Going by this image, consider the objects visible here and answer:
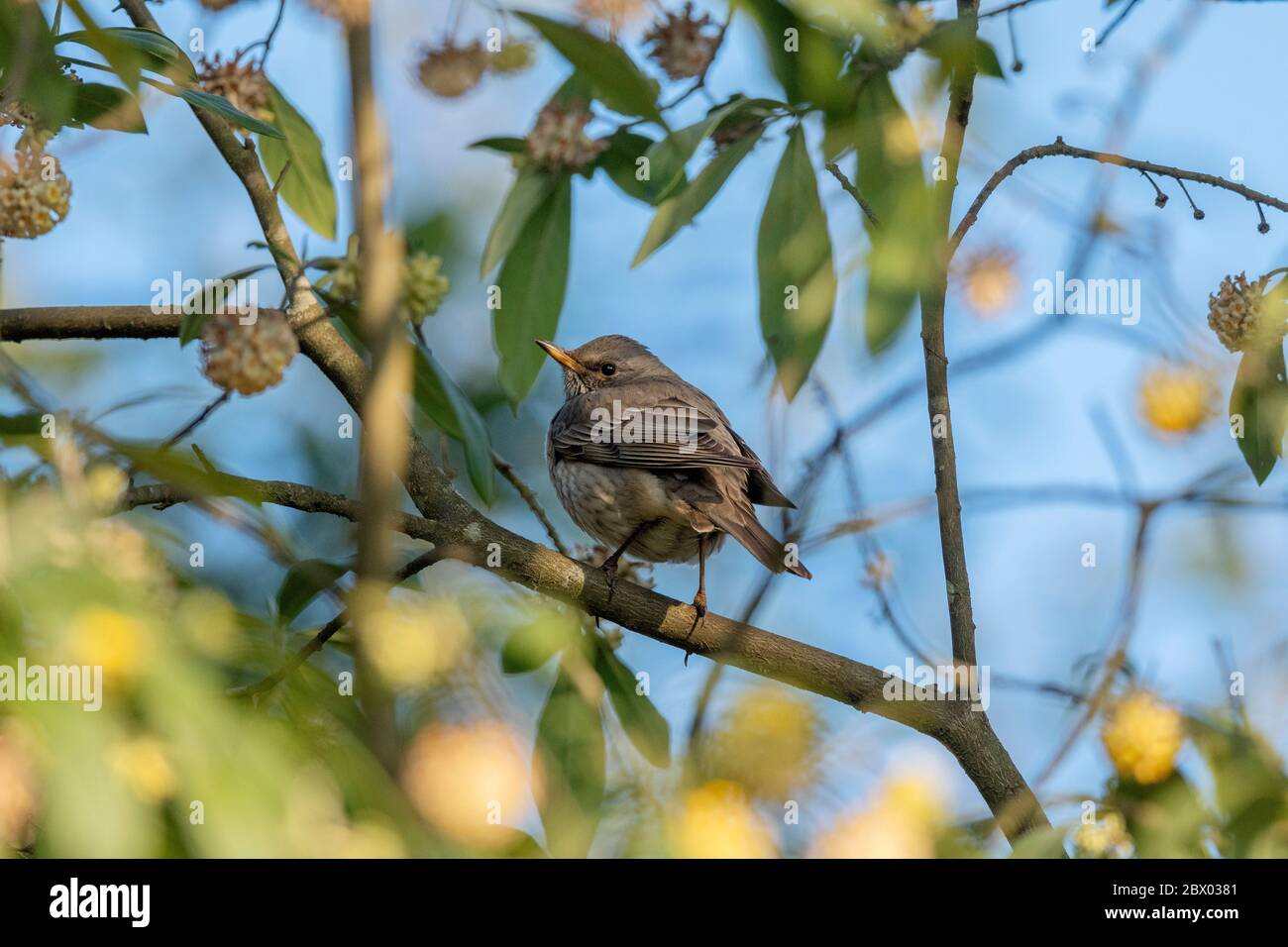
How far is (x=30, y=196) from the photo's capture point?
2.91 m

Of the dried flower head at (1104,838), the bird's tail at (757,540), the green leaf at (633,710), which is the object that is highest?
the bird's tail at (757,540)

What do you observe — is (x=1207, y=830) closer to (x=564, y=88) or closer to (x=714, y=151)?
(x=714, y=151)

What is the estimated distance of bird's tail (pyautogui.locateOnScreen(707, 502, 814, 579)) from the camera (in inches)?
138

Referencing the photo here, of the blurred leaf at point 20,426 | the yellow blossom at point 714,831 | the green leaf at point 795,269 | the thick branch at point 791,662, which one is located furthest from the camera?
the thick branch at point 791,662

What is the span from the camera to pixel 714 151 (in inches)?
133

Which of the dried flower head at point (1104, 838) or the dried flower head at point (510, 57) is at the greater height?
the dried flower head at point (510, 57)

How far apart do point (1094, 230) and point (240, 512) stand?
2749 mm

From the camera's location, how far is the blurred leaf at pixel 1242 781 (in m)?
2.88

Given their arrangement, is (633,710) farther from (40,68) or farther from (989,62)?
(40,68)

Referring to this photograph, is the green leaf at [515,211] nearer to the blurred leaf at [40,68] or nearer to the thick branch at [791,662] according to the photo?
the thick branch at [791,662]

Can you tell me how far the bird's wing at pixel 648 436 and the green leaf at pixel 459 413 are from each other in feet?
4.87

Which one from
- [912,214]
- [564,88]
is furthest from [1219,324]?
[564,88]

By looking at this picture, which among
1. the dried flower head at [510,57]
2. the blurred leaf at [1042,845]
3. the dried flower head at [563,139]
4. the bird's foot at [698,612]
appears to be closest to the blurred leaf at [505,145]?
the dried flower head at [563,139]

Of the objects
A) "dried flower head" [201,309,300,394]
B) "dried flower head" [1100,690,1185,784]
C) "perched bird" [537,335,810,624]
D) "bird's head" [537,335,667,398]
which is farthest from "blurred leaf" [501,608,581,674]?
"bird's head" [537,335,667,398]
